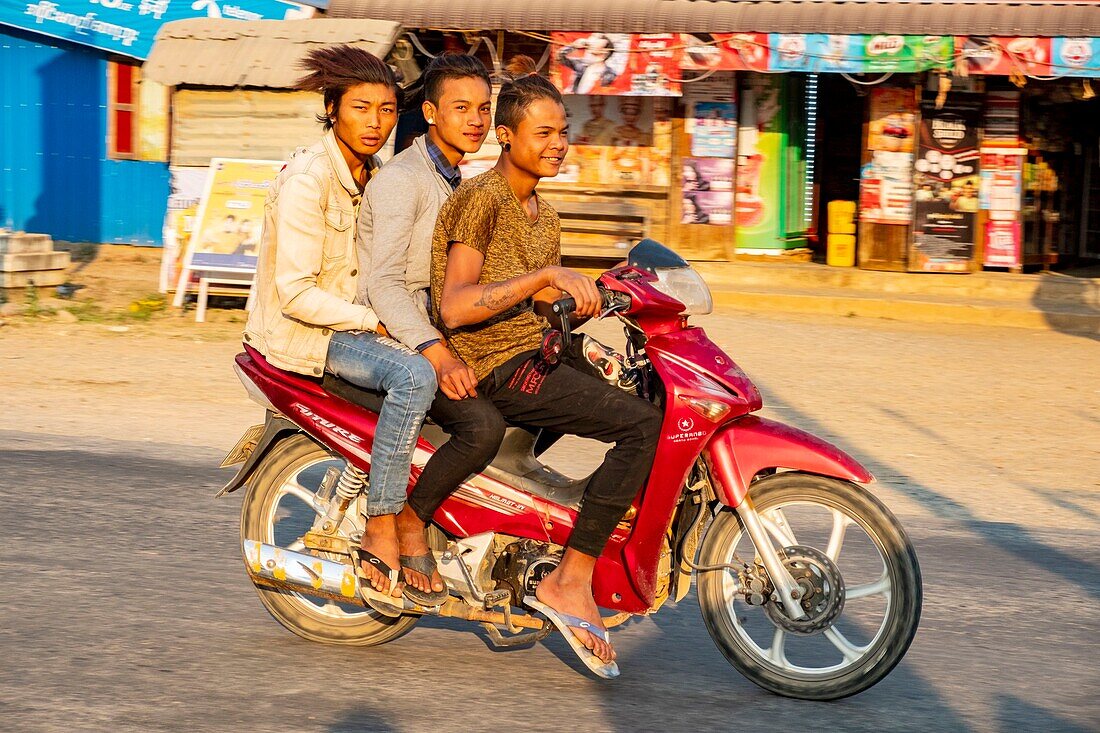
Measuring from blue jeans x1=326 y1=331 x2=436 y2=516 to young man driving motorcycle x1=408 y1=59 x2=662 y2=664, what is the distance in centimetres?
9

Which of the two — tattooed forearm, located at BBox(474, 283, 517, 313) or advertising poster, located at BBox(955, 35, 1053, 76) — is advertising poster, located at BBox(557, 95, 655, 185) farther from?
tattooed forearm, located at BBox(474, 283, 517, 313)

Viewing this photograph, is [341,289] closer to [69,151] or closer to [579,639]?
[579,639]

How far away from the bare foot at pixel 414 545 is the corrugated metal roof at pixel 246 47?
10.6 meters

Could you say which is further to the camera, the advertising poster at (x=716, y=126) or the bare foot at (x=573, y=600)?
the advertising poster at (x=716, y=126)

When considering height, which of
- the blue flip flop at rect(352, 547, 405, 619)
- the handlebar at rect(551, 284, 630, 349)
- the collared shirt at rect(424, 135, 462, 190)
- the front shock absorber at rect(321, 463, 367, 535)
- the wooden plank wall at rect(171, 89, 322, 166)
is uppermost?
the wooden plank wall at rect(171, 89, 322, 166)

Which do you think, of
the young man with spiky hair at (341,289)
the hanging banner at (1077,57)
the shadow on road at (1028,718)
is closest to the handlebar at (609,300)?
the young man with spiky hair at (341,289)

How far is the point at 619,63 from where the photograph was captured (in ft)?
51.3

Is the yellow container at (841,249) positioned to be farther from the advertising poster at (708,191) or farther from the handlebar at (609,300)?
the handlebar at (609,300)

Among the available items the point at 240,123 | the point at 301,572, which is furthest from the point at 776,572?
the point at 240,123

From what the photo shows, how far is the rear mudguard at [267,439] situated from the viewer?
475cm

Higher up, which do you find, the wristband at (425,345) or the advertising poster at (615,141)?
the advertising poster at (615,141)

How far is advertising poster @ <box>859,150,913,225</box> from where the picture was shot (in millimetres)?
15891

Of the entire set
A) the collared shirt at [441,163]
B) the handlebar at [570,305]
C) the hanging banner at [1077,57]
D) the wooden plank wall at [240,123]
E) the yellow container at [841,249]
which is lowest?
the yellow container at [841,249]

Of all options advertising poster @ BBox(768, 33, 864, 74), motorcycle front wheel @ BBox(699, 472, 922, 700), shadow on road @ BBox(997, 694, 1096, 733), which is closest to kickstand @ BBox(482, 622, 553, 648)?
motorcycle front wheel @ BBox(699, 472, 922, 700)
